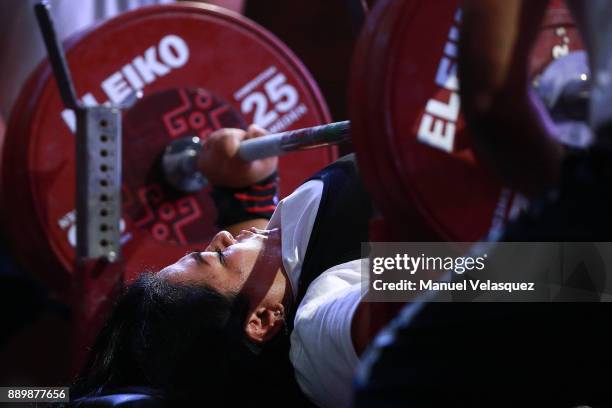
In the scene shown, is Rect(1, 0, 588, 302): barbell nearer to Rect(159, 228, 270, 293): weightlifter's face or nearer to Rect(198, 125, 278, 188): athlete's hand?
Rect(198, 125, 278, 188): athlete's hand

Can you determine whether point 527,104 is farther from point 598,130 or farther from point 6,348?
point 6,348

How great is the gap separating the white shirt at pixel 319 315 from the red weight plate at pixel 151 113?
55 centimetres

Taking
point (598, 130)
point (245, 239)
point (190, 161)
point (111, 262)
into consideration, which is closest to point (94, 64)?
point (190, 161)

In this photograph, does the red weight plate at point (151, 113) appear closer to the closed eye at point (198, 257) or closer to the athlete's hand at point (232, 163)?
the athlete's hand at point (232, 163)

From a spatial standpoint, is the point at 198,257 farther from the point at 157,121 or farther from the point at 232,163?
the point at 157,121

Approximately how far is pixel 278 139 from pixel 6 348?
98cm

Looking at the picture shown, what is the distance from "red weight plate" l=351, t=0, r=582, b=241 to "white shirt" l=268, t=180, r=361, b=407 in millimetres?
132

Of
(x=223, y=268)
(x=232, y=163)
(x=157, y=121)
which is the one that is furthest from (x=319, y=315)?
(x=157, y=121)

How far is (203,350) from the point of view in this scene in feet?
3.64

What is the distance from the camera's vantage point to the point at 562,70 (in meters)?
0.89

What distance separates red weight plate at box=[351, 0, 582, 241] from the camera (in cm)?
81

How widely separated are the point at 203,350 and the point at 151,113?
2.23 ft

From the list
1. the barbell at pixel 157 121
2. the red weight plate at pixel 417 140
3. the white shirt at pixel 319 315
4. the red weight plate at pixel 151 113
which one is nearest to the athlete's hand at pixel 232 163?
the barbell at pixel 157 121

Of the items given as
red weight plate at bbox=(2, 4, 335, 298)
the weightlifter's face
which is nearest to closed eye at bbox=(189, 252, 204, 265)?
the weightlifter's face
